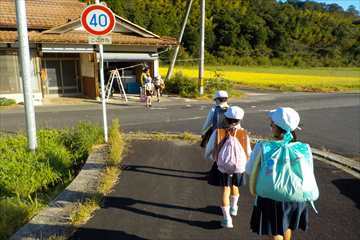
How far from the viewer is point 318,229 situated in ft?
12.1

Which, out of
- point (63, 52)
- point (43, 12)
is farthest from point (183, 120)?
point (43, 12)

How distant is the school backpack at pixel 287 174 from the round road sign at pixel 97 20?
14.6 ft

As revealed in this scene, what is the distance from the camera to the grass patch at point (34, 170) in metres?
3.87

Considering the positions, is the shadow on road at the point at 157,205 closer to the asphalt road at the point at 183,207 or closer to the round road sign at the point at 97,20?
the asphalt road at the point at 183,207

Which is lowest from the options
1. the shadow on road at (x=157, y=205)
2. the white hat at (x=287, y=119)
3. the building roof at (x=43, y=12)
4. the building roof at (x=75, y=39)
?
the shadow on road at (x=157, y=205)

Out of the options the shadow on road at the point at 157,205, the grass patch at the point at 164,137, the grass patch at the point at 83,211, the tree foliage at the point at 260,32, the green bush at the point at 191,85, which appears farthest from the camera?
the tree foliage at the point at 260,32

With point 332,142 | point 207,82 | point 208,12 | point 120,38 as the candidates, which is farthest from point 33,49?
point 208,12

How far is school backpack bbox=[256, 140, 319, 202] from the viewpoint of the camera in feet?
9.05

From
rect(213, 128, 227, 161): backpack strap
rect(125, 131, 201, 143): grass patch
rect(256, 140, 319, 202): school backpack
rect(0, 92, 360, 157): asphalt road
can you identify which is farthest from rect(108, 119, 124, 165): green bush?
rect(256, 140, 319, 202): school backpack

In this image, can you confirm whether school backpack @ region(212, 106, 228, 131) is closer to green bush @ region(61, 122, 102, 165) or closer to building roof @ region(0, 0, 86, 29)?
green bush @ region(61, 122, 102, 165)

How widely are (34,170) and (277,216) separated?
3603mm

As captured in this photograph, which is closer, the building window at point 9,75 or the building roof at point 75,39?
the building roof at point 75,39

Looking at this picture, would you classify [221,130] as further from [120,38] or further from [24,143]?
[120,38]

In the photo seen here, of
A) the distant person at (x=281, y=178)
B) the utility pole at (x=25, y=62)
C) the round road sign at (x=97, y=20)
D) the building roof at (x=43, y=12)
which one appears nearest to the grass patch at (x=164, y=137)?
the round road sign at (x=97, y=20)
